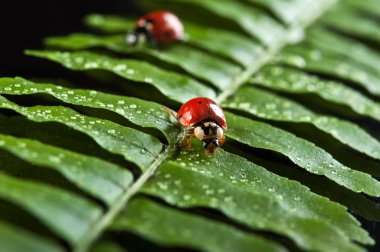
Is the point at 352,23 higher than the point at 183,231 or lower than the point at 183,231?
higher

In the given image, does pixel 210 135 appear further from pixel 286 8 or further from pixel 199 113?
pixel 286 8

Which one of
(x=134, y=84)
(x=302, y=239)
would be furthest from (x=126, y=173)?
(x=134, y=84)

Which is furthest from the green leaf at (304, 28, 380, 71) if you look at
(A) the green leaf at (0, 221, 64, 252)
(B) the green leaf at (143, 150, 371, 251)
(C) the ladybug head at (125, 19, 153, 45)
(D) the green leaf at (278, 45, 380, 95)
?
(A) the green leaf at (0, 221, 64, 252)

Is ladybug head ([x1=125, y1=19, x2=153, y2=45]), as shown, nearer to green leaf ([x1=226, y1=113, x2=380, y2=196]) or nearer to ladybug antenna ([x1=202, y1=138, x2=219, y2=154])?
green leaf ([x1=226, y1=113, x2=380, y2=196])

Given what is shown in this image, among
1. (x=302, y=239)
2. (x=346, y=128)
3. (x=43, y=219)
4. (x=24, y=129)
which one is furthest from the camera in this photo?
(x=346, y=128)

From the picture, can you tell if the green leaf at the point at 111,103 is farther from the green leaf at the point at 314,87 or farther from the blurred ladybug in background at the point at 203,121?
the green leaf at the point at 314,87

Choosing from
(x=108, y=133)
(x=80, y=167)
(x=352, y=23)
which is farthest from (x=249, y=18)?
(x=80, y=167)

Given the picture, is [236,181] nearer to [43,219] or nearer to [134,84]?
[43,219]

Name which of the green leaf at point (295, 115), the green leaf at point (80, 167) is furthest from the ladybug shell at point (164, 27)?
the green leaf at point (80, 167)
